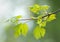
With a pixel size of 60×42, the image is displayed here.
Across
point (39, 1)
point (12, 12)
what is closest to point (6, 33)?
point (12, 12)

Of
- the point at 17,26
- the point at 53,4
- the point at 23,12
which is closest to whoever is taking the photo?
the point at 17,26

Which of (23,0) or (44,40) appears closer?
(44,40)

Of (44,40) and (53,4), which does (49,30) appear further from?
(53,4)

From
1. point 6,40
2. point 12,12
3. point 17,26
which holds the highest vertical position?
point 17,26

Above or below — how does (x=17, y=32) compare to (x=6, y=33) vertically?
above

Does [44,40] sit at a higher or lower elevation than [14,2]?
lower

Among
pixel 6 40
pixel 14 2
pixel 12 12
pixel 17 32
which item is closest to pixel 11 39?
pixel 6 40

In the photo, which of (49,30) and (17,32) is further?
(49,30)

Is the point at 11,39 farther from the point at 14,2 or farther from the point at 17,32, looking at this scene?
the point at 17,32

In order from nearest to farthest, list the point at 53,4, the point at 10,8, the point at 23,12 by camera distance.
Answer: the point at 53,4, the point at 23,12, the point at 10,8
